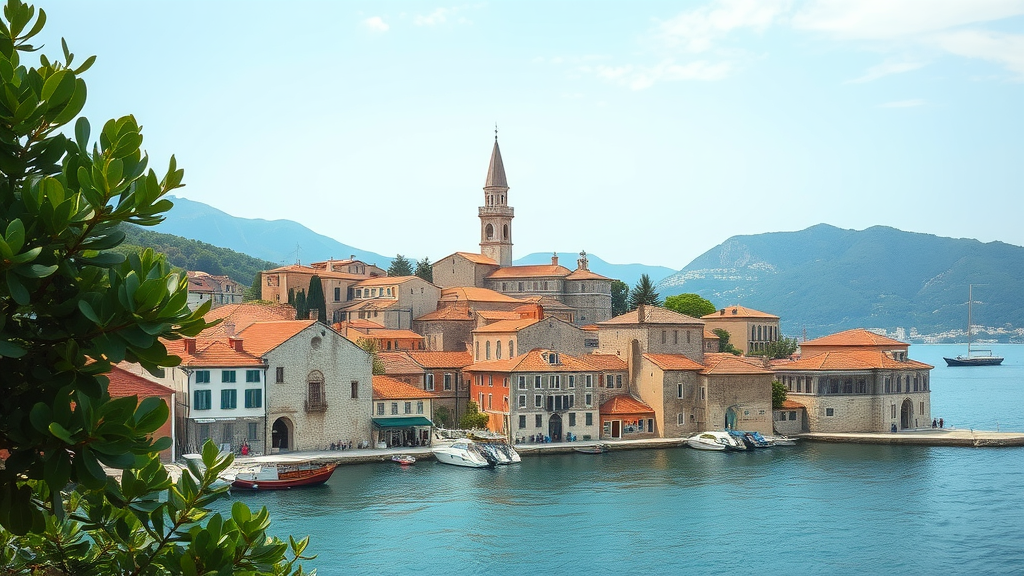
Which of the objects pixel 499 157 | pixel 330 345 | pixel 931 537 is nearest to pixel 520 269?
pixel 499 157

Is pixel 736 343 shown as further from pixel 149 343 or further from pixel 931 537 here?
pixel 149 343

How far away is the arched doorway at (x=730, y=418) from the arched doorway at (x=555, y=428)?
8960 mm

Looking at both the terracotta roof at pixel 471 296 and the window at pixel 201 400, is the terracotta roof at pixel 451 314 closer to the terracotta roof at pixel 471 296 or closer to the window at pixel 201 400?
the terracotta roof at pixel 471 296

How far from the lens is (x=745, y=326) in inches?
3541

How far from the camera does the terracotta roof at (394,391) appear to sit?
50.7 m

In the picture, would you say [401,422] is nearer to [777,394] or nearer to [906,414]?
[777,394]

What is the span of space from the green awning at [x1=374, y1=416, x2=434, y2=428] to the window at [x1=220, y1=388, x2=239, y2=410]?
7335mm

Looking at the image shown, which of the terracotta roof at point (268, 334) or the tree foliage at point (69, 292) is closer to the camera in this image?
the tree foliage at point (69, 292)

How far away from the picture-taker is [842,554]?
1243 inches

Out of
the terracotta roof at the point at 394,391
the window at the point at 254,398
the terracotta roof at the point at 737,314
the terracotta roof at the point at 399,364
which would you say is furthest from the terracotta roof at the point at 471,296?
the window at the point at 254,398

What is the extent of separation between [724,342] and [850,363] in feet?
96.6

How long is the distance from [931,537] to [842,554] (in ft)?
13.6

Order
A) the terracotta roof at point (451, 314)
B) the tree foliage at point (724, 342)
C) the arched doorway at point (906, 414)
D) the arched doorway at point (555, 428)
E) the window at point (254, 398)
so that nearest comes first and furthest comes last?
1. the window at point (254, 398)
2. the arched doorway at point (555, 428)
3. the arched doorway at point (906, 414)
4. the terracotta roof at point (451, 314)
5. the tree foliage at point (724, 342)

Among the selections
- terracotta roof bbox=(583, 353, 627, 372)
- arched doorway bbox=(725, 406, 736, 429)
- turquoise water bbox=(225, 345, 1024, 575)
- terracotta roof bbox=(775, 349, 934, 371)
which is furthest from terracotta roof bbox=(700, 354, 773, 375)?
turquoise water bbox=(225, 345, 1024, 575)
